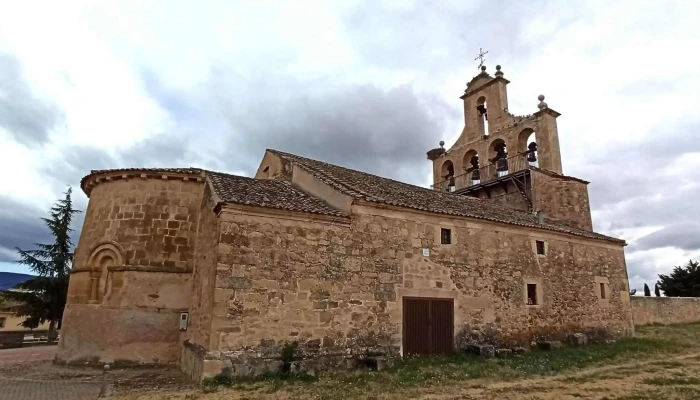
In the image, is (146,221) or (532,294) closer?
(146,221)

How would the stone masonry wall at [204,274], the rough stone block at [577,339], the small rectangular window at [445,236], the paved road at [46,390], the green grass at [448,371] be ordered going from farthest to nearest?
the rough stone block at [577,339], the small rectangular window at [445,236], the stone masonry wall at [204,274], the green grass at [448,371], the paved road at [46,390]

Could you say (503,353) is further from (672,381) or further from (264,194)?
(264,194)

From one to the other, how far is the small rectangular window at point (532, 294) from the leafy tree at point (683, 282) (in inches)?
1081

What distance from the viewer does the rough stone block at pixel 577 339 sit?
1366 cm

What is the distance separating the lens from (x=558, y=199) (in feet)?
57.1

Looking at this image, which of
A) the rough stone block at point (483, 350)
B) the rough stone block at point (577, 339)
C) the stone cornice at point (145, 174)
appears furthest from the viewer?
the rough stone block at point (577, 339)

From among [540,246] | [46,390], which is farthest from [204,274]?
[540,246]

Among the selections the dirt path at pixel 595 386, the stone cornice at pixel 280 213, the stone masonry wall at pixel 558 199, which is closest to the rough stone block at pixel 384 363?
the dirt path at pixel 595 386

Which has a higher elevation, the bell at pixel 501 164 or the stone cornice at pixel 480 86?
the stone cornice at pixel 480 86

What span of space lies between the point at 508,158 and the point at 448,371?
11.6m

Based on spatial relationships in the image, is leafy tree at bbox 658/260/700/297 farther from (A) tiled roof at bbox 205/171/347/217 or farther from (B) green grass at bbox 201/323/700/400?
→ (A) tiled roof at bbox 205/171/347/217

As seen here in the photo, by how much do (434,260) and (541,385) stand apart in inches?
159

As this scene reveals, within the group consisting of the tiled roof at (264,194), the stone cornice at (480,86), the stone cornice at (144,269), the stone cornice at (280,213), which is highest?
the stone cornice at (480,86)

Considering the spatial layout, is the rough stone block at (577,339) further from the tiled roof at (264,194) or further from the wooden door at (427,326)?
the tiled roof at (264,194)
